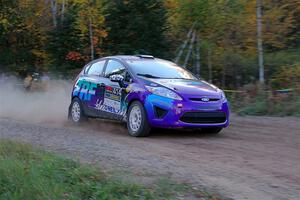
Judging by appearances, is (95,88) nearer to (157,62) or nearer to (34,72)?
(157,62)

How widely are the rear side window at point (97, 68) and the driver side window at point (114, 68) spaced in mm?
277

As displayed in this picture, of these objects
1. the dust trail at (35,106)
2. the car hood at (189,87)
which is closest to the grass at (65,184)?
the car hood at (189,87)

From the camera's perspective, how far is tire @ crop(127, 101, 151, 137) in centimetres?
1082

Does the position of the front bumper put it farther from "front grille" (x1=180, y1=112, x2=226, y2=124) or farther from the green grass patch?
the green grass patch

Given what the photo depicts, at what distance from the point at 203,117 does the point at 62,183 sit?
436 centimetres

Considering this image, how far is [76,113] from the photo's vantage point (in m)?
13.3

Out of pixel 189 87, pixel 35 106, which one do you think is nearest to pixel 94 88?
pixel 189 87

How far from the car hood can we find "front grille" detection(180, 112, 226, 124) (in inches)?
13.7

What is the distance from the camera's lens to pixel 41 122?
14.1 m

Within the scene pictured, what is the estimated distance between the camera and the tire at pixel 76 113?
1316 cm

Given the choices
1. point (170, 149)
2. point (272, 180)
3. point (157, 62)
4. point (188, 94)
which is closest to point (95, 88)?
point (157, 62)

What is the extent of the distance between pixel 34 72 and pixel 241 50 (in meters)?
11.9

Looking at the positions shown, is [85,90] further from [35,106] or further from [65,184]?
[65,184]

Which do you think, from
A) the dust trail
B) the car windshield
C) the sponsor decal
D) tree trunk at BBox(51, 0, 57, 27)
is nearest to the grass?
the car windshield
